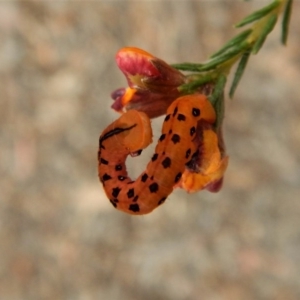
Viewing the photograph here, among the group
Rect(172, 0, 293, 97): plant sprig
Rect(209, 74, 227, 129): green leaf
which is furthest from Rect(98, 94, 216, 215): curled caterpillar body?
Rect(172, 0, 293, 97): plant sprig

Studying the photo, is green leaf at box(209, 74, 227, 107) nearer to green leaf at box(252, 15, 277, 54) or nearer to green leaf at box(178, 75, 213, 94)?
green leaf at box(178, 75, 213, 94)

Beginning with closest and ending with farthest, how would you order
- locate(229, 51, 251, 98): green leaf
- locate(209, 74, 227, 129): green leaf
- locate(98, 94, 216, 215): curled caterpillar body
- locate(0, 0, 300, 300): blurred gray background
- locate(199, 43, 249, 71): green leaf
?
locate(98, 94, 216, 215): curled caterpillar body → locate(209, 74, 227, 129): green leaf → locate(199, 43, 249, 71): green leaf → locate(229, 51, 251, 98): green leaf → locate(0, 0, 300, 300): blurred gray background

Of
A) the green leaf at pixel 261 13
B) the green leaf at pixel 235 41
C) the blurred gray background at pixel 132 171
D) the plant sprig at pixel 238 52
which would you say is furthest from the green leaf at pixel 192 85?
the blurred gray background at pixel 132 171

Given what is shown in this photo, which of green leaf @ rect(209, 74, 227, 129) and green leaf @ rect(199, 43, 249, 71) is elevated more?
green leaf @ rect(199, 43, 249, 71)

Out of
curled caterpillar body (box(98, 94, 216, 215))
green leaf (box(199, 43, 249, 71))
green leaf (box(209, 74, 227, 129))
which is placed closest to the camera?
curled caterpillar body (box(98, 94, 216, 215))

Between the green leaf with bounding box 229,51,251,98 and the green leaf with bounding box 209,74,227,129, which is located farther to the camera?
the green leaf with bounding box 229,51,251,98

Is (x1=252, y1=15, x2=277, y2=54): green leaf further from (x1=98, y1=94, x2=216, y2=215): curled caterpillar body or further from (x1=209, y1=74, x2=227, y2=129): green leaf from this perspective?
(x1=98, y1=94, x2=216, y2=215): curled caterpillar body

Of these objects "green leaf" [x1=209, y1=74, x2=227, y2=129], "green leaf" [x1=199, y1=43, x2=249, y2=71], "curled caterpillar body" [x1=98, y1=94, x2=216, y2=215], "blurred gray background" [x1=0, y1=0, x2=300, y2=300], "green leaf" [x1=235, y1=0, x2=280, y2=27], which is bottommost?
"curled caterpillar body" [x1=98, y1=94, x2=216, y2=215]
